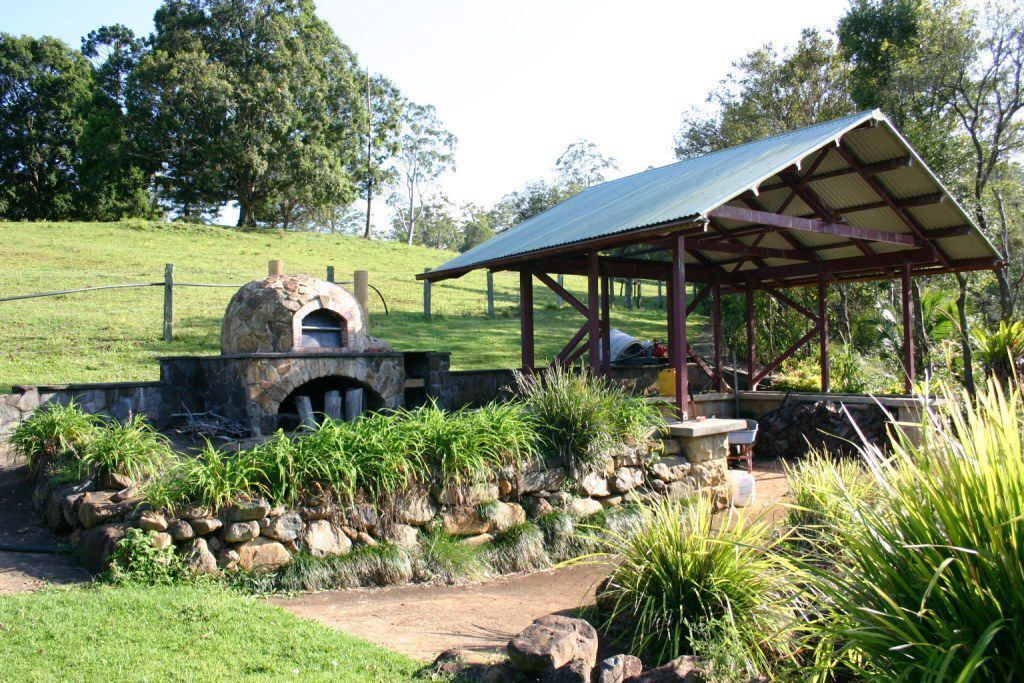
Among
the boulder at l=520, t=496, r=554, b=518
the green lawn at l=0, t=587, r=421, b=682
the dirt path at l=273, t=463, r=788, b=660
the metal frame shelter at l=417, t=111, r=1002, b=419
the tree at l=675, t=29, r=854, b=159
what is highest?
the tree at l=675, t=29, r=854, b=159

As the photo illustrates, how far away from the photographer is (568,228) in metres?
11.6

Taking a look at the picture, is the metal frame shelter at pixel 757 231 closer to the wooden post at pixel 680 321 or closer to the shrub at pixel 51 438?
the wooden post at pixel 680 321

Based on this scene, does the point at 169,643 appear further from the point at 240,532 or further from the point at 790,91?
the point at 790,91

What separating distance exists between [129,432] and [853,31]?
67.5ft

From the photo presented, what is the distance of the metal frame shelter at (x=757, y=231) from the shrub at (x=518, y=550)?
2943 mm

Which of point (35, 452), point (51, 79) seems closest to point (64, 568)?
point (35, 452)

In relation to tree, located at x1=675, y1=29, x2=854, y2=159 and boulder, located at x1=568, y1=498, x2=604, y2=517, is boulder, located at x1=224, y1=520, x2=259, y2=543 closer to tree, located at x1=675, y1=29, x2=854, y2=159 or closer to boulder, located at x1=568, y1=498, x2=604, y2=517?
boulder, located at x1=568, y1=498, x2=604, y2=517

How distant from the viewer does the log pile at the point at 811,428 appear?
1265 cm

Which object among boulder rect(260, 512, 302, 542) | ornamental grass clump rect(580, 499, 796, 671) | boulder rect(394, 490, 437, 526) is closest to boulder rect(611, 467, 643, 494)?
boulder rect(394, 490, 437, 526)

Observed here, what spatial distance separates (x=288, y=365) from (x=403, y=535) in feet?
11.6

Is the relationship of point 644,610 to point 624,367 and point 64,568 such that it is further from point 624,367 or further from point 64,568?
point 624,367

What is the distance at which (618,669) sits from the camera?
13.7 ft

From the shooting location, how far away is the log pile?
1265 centimetres

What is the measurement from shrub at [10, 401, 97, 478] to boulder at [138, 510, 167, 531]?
2.23 meters
